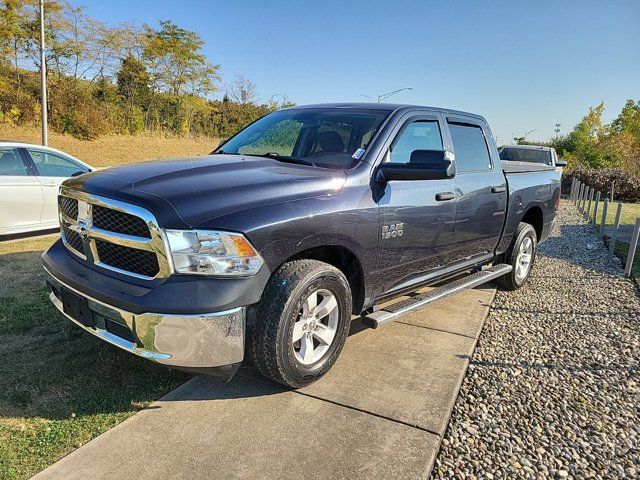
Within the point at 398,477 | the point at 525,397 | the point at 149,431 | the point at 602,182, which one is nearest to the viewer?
the point at 398,477

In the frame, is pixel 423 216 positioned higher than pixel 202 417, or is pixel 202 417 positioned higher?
pixel 423 216

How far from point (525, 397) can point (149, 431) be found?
2475 mm

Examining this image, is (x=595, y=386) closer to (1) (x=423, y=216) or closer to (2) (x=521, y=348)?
(2) (x=521, y=348)

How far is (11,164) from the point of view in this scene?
699 cm

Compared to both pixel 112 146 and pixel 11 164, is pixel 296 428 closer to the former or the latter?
pixel 11 164

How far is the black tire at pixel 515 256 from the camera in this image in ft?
18.2

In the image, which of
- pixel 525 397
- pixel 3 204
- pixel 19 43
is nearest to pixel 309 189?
pixel 525 397

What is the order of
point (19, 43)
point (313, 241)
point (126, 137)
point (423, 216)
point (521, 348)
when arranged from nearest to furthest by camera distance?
1. point (313, 241)
2. point (423, 216)
3. point (521, 348)
4. point (19, 43)
5. point (126, 137)

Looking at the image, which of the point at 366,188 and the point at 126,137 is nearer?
the point at 366,188

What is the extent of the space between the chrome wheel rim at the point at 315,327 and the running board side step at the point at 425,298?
0.33 m

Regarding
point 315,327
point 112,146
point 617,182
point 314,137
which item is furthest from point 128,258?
point 112,146

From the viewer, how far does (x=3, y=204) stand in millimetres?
6766

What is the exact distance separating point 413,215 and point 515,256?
8.08 feet

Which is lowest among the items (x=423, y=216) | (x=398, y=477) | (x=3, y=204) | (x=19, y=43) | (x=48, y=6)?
(x=398, y=477)
